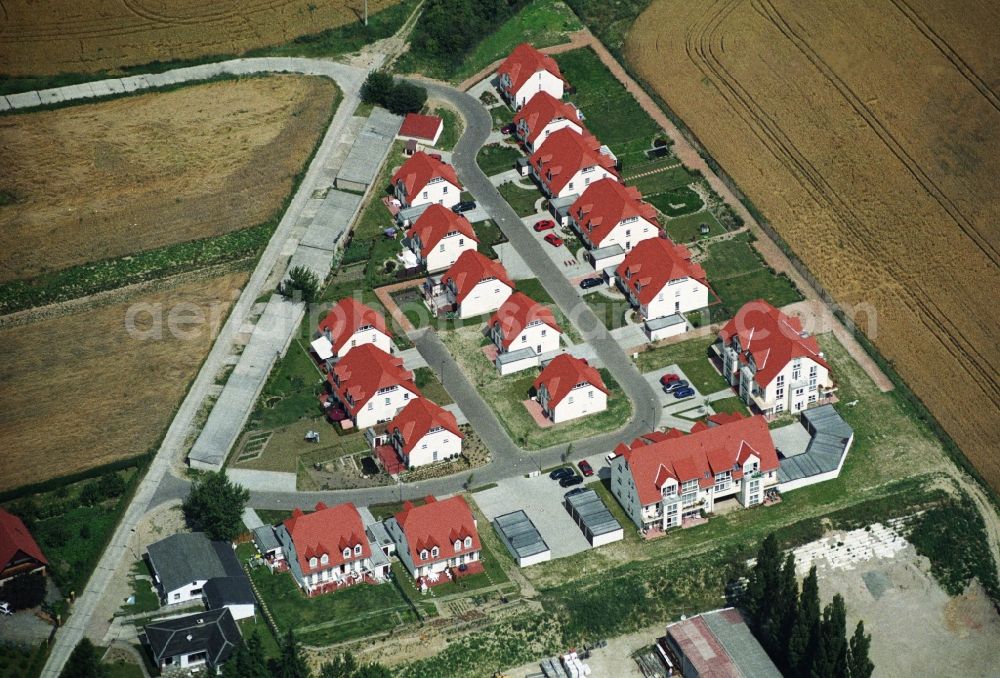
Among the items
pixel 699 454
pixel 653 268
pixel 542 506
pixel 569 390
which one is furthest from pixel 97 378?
pixel 699 454

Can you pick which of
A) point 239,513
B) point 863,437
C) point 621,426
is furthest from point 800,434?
point 239,513

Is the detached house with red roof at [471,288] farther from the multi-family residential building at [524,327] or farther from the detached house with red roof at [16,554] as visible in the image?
the detached house with red roof at [16,554]

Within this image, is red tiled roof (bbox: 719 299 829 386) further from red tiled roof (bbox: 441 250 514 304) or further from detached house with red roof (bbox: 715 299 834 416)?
red tiled roof (bbox: 441 250 514 304)

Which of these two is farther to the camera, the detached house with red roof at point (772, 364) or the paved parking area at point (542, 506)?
the detached house with red roof at point (772, 364)

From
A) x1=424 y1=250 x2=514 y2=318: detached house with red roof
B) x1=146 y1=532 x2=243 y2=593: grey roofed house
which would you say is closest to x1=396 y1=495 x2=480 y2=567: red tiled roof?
x1=146 y1=532 x2=243 y2=593: grey roofed house

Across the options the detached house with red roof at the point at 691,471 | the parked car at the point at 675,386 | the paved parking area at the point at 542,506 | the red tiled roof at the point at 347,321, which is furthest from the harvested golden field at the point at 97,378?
the parked car at the point at 675,386

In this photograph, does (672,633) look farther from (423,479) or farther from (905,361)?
(905,361)
